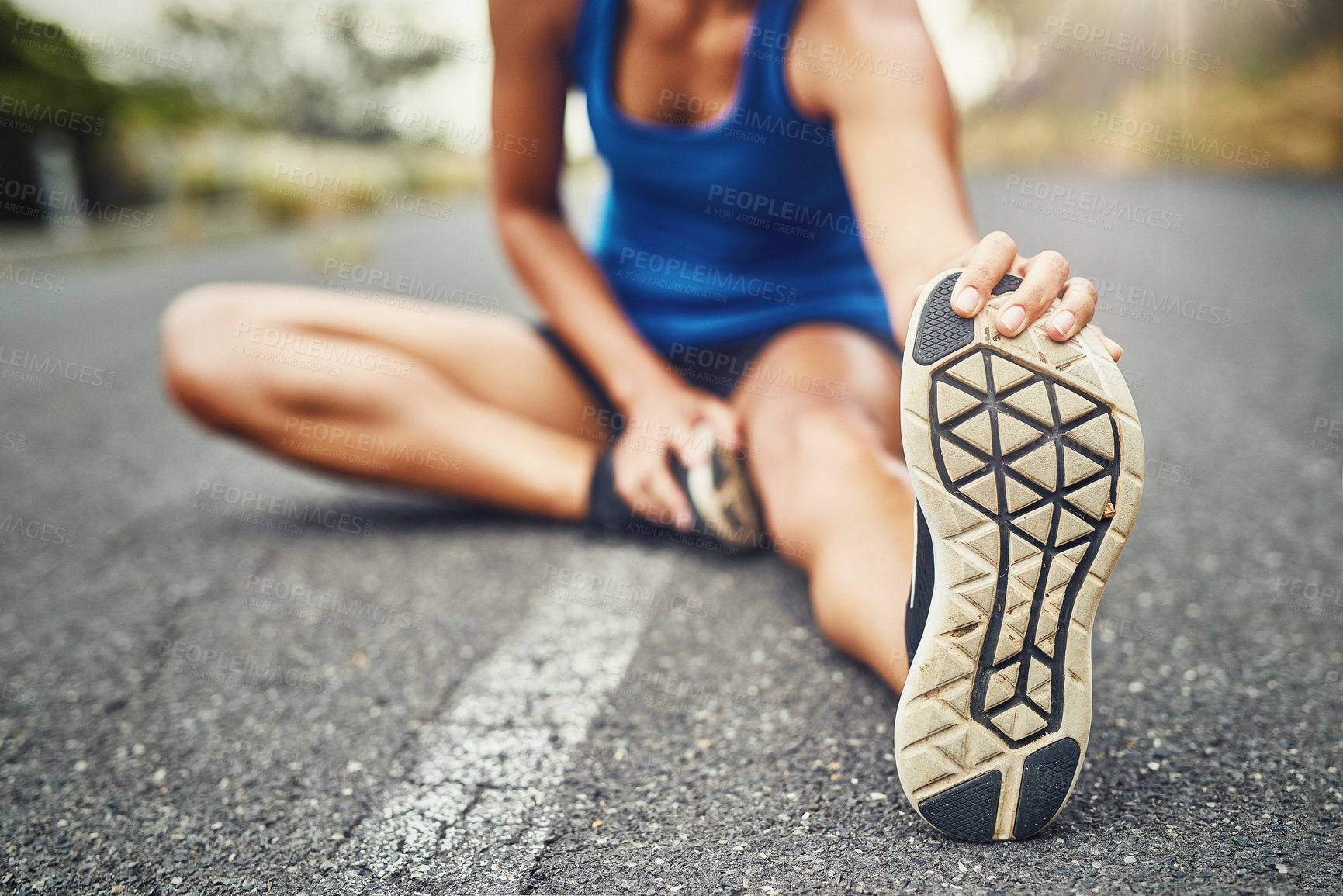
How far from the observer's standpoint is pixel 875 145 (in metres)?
1.32

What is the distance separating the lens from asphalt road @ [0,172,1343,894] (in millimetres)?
891

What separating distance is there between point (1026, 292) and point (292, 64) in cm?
2894

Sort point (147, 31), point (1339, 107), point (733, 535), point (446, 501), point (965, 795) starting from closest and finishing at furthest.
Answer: point (965, 795), point (733, 535), point (446, 501), point (1339, 107), point (147, 31)

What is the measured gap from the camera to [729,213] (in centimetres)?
176

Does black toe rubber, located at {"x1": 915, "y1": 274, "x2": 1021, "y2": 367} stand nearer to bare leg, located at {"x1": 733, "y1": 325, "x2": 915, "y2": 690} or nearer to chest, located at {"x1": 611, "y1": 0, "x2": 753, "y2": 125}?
bare leg, located at {"x1": 733, "y1": 325, "x2": 915, "y2": 690}

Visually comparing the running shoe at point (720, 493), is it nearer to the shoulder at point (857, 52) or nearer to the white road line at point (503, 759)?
the white road line at point (503, 759)

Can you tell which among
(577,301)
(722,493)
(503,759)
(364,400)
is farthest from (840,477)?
(364,400)

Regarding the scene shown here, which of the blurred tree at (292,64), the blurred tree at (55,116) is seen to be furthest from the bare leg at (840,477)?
the blurred tree at (292,64)

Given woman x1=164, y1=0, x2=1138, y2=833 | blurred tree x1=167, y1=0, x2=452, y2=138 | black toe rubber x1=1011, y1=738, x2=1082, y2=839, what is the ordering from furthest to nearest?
1. blurred tree x1=167, y1=0, x2=452, y2=138
2. woman x1=164, y1=0, x2=1138, y2=833
3. black toe rubber x1=1011, y1=738, x2=1082, y2=839

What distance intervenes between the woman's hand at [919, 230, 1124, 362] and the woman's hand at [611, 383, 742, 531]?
0.69 m

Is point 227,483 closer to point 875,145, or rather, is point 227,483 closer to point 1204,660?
point 875,145

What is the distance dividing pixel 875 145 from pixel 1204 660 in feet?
2.76

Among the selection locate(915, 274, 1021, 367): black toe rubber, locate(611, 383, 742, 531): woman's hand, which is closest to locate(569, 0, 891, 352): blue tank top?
locate(611, 383, 742, 531): woman's hand

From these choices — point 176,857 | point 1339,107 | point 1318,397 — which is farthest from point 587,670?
point 1339,107
